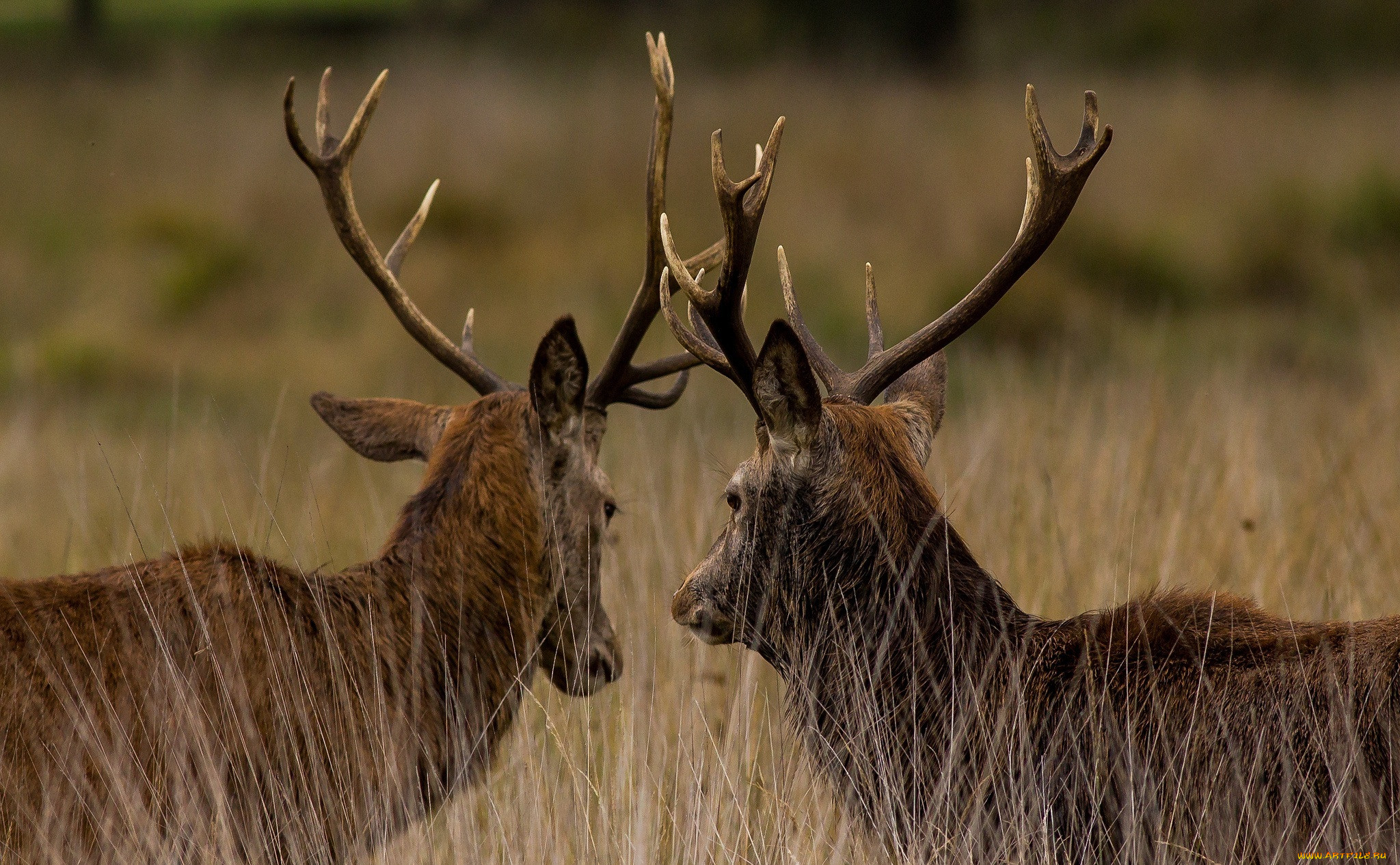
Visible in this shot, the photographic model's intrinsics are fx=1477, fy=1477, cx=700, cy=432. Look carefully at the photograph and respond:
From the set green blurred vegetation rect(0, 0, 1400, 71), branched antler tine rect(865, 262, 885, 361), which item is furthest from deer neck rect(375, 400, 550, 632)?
green blurred vegetation rect(0, 0, 1400, 71)

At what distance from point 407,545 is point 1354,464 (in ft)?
14.6

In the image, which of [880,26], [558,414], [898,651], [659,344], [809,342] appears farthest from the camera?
[880,26]

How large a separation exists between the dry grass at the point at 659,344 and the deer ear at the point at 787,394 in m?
0.66

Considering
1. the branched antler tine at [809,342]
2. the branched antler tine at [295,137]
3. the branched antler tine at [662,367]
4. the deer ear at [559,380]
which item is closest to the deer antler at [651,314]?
the branched antler tine at [662,367]

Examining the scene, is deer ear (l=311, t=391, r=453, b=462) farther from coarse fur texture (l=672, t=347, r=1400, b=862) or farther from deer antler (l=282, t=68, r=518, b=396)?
coarse fur texture (l=672, t=347, r=1400, b=862)

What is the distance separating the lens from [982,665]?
3375mm

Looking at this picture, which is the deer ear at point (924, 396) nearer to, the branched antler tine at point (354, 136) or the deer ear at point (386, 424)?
the deer ear at point (386, 424)

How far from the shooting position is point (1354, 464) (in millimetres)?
6555

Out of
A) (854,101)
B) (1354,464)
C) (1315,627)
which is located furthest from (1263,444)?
(854,101)

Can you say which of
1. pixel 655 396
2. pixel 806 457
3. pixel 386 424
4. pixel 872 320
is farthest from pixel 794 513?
pixel 386 424

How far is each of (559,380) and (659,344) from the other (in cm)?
707

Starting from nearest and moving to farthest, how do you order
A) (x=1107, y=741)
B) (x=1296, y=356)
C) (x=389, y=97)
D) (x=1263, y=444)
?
(x=1107, y=741)
(x=1263, y=444)
(x=1296, y=356)
(x=389, y=97)

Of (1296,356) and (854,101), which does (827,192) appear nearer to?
(854,101)

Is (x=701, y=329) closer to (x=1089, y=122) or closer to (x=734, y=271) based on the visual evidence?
(x=734, y=271)
